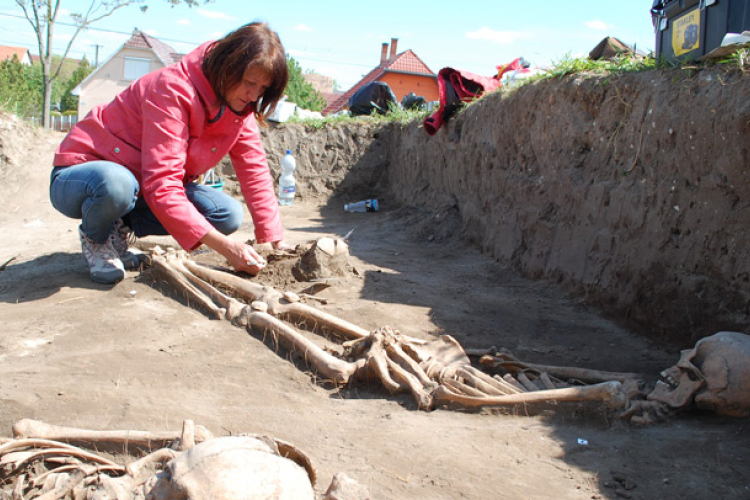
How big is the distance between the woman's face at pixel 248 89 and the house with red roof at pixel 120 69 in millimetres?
30722

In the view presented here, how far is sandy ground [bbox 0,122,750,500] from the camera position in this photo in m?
1.80

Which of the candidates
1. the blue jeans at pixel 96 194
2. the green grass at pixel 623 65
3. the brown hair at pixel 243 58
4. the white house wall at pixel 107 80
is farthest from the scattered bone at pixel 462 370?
the white house wall at pixel 107 80

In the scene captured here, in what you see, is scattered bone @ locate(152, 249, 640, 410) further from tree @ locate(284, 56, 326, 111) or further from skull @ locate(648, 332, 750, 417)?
tree @ locate(284, 56, 326, 111)

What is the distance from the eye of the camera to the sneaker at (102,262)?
3.62m

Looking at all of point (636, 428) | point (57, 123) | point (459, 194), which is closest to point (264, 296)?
point (636, 428)

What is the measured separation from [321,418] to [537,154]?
10.9 ft

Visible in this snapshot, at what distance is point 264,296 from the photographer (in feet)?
10.8

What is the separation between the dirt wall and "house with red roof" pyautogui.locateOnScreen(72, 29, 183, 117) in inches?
1147

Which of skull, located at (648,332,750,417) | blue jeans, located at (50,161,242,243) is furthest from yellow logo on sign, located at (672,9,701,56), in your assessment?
blue jeans, located at (50,161,242,243)

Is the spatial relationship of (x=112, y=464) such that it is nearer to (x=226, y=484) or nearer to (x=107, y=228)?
(x=226, y=484)

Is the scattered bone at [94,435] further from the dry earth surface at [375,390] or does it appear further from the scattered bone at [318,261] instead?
the scattered bone at [318,261]

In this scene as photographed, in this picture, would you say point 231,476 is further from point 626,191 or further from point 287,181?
point 287,181

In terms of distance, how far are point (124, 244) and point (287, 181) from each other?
5505 millimetres

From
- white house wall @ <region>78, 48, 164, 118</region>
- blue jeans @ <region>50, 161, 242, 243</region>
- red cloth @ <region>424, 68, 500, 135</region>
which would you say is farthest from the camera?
white house wall @ <region>78, 48, 164, 118</region>
